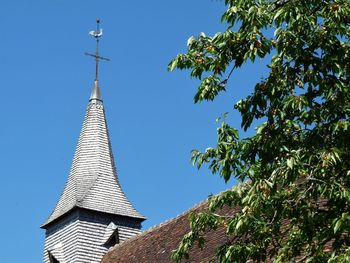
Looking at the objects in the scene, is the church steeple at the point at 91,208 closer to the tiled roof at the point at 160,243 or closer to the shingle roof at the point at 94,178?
the shingle roof at the point at 94,178

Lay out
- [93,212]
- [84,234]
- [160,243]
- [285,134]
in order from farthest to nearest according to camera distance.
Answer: [93,212]
[84,234]
[160,243]
[285,134]

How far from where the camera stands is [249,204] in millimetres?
8383

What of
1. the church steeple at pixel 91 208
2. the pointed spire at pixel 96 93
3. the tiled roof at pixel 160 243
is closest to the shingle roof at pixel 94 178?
the church steeple at pixel 91 208

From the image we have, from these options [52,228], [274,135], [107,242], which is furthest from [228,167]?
[52,228]

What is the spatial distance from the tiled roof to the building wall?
752 millimetres

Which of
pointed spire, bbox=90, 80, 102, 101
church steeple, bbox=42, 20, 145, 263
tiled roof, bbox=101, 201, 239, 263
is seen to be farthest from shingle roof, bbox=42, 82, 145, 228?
tiled roof, bbox=101, 201, 239, 263

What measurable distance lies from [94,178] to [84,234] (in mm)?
1895

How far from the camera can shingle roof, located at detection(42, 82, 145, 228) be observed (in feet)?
83.4

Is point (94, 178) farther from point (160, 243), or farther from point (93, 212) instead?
point (160, 243)

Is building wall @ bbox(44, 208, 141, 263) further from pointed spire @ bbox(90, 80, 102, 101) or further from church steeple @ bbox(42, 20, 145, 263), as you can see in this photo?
pointed spire @ bbox(90, 80, 102, 101)

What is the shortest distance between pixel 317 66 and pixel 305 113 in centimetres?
53

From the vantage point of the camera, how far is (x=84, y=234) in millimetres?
24828

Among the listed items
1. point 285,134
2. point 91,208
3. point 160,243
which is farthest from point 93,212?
point 285,134

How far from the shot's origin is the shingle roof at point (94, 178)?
25.4 metres
